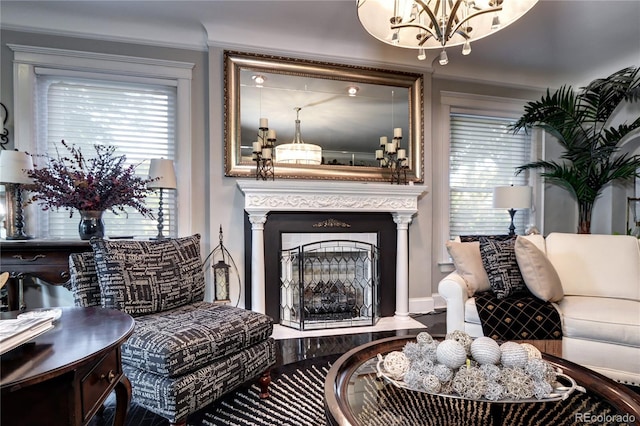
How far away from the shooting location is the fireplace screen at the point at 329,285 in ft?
10.1

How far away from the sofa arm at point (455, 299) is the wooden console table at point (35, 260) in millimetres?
2536

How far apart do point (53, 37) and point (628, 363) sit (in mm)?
4622

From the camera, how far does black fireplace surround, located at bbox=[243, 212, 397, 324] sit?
3035mm

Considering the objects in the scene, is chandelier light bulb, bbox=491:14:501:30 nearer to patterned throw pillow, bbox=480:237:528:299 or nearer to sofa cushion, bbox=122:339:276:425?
patterned throw pillow, bbox=480:237:528:299

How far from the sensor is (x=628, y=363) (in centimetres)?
187

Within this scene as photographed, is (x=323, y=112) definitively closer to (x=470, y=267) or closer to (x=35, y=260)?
(x=470, y=267)

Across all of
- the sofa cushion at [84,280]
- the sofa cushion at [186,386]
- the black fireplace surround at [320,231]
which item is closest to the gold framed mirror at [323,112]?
the black fireplace surround at [320,231]

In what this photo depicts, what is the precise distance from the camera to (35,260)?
2.33 m

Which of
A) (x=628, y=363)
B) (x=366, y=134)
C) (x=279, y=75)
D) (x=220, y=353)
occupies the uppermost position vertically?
(x=279, y=75)

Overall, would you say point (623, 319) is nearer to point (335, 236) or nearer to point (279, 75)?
point (335, 236)

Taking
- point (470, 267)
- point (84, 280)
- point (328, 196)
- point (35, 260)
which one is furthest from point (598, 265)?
point (35, 260)

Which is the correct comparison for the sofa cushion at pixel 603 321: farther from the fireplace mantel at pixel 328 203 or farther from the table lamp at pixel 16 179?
the table lamp at pixel 16 179

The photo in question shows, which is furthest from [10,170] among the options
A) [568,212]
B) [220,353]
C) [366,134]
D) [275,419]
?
[568,212]

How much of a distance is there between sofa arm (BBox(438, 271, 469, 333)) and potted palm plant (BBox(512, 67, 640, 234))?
95.5 inches
